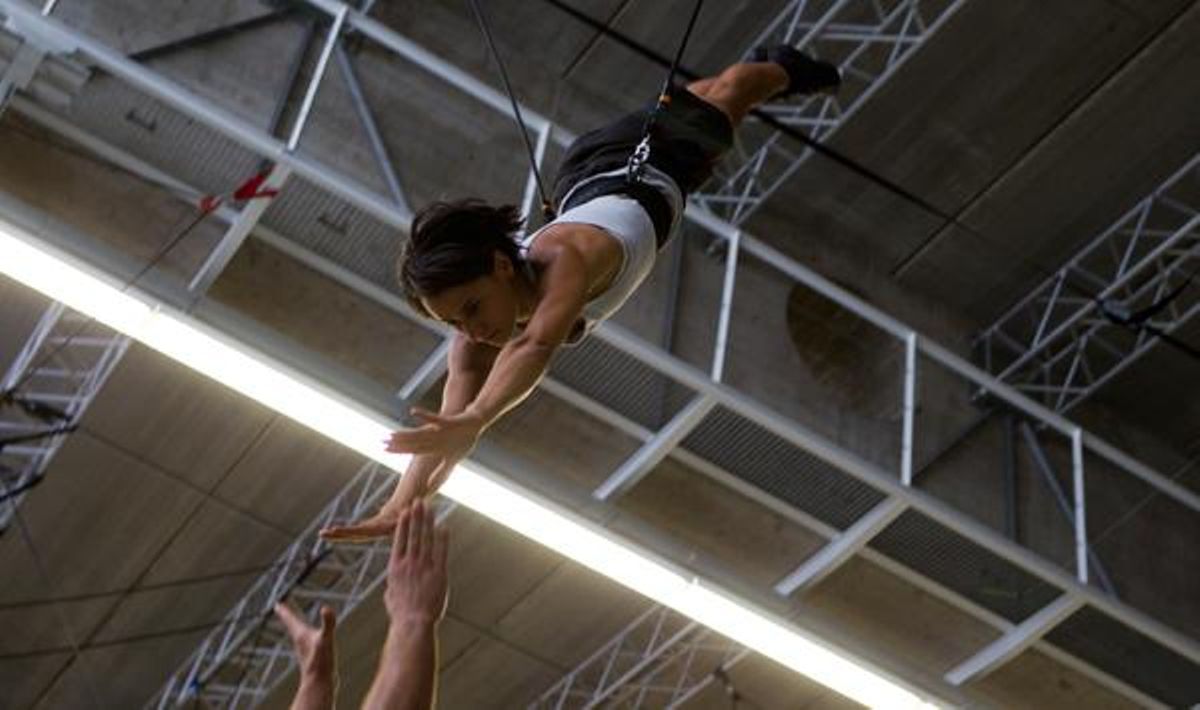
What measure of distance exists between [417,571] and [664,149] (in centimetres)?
270

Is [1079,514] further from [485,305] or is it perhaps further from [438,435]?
[438,435]

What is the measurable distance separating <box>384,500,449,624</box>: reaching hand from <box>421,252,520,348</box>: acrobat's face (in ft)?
4.40

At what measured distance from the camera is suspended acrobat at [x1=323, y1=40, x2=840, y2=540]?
14.0 feet

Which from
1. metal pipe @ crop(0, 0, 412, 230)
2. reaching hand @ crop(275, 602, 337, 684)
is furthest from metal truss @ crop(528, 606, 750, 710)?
reaching hand @ crop(275, 602, 337, 684)

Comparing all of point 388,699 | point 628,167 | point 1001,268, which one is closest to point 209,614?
point 1001,268

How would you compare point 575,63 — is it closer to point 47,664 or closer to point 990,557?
point 990,557

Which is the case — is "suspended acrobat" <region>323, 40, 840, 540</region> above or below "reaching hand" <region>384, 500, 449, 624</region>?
above

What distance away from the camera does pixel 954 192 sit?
1227 centimetres

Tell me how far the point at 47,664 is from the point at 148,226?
690 cm

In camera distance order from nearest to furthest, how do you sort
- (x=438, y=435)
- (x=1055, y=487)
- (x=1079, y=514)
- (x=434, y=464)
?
(x=438, y=435), (x=434, y=464), (x=1079, y=514), (x=1055, y=487)

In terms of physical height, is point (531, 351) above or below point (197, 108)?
below

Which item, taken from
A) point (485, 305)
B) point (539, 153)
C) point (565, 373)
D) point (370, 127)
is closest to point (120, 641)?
point (565, 373)

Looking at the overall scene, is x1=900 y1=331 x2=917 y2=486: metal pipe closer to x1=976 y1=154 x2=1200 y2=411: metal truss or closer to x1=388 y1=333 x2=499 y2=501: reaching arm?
x1=976 y1=154 x2=1200 y2=411: metal truss

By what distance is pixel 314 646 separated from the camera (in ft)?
10.1
